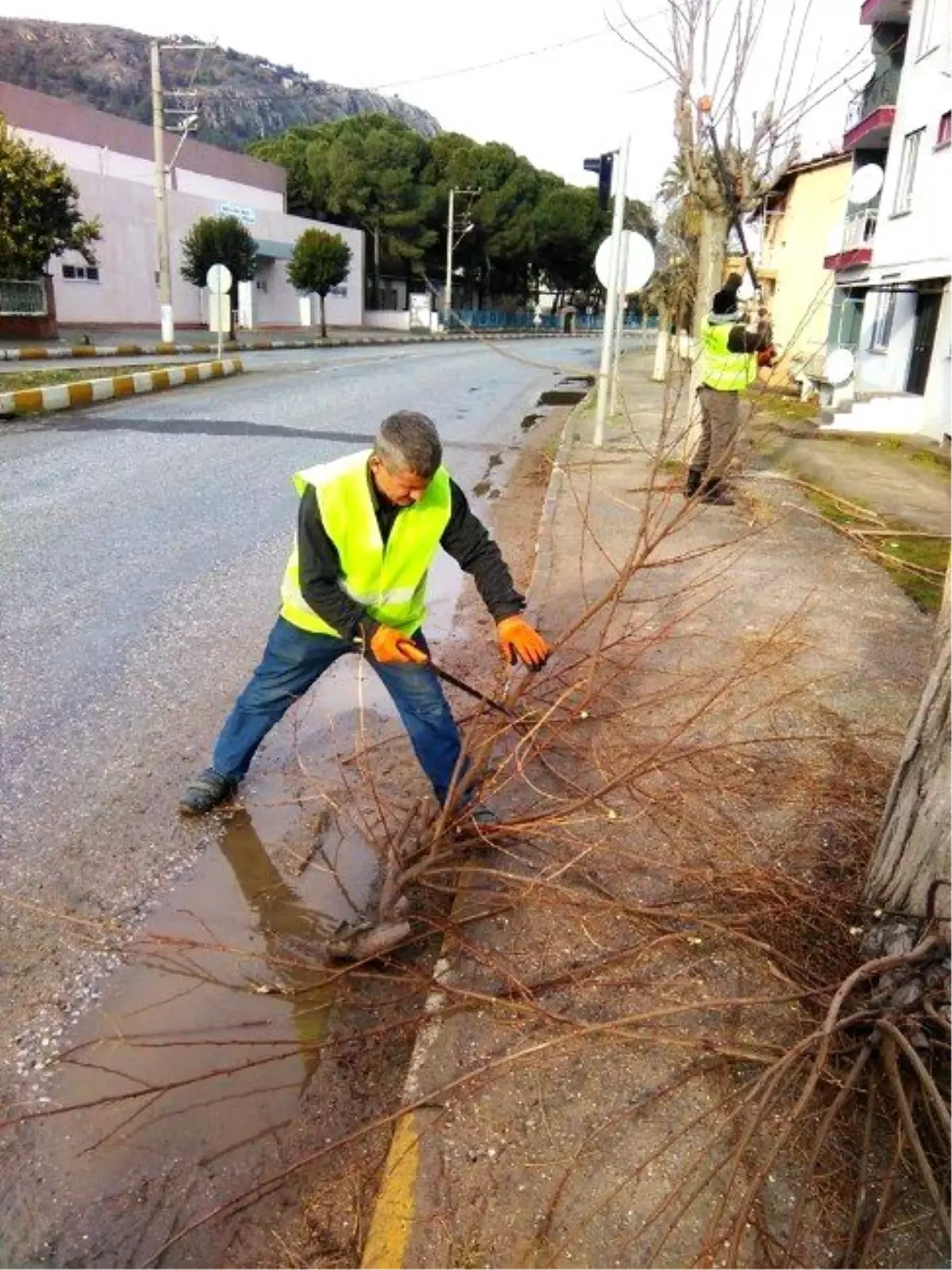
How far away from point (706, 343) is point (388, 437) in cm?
574

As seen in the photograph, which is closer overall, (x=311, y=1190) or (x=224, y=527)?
(x=311, y=1190)

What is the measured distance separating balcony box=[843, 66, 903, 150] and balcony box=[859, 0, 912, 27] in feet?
3.08

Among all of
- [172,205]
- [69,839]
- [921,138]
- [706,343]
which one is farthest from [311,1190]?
[172,205]

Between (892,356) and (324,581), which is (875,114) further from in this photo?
(324,581)

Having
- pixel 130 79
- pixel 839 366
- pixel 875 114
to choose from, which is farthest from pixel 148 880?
pixel 130 79

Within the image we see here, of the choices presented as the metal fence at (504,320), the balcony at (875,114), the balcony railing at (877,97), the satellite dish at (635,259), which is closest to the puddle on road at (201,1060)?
the satellite dish at (635,259)

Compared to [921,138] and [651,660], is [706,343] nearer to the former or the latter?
[651,660]

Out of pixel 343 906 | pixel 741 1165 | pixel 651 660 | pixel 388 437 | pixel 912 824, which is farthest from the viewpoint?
pixel 651 660

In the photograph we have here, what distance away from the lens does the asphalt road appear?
Result: 9.29ft

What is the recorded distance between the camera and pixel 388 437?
271 centimetres

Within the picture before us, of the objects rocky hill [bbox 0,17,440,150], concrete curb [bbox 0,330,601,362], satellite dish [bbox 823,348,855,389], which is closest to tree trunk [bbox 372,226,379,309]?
concrete curb [bbox 0,330,601,362]

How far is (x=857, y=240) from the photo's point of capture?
66.9 feet

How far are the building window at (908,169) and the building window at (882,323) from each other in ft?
4.91

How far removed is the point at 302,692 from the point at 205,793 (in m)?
0.48
